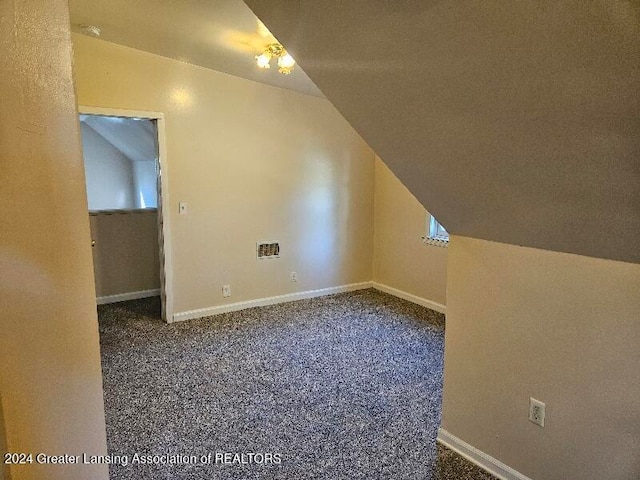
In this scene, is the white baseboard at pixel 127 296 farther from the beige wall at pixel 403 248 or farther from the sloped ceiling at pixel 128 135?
the beige wall at pixel 403 248

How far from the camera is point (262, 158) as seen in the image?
4547 millimetres

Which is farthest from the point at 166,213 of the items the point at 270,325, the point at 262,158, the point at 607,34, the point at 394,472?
the point at 607,34

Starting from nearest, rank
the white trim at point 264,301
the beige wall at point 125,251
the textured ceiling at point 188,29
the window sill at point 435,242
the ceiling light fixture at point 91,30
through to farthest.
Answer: the textured ceiling at point 188,29 → the ceiling light fixture at point 91,30 → the white trim at point 264,301 → the window sill at point 435,242 → the beige wall at point 125,251

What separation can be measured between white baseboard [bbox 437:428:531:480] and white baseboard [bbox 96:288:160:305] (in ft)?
13.1

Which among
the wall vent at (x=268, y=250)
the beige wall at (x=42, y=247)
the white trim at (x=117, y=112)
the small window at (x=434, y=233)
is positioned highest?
the white trim at (x=117, y=112)

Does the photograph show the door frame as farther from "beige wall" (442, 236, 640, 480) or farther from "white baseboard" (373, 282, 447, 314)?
"beige wall" (442, 236, 640, 480)

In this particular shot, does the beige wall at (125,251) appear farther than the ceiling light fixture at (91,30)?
Yes

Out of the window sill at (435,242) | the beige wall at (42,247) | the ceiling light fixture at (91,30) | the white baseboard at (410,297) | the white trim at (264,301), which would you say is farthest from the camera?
the white baseboard at (410,297)

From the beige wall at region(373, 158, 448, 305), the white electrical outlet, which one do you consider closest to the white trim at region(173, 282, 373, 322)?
the beige wall at region(373, 158, 448, 305)

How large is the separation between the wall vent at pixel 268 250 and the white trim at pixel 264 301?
0.48 meters

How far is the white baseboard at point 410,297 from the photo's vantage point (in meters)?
4.62

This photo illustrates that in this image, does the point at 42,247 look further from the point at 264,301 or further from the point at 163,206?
the point at 264,301

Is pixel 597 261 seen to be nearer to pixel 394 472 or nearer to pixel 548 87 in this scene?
pixel 548 87

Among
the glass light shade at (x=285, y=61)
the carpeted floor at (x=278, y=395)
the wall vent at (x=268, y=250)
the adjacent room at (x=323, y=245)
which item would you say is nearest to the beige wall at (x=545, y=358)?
the adjacent room at (x=323, y=245)
